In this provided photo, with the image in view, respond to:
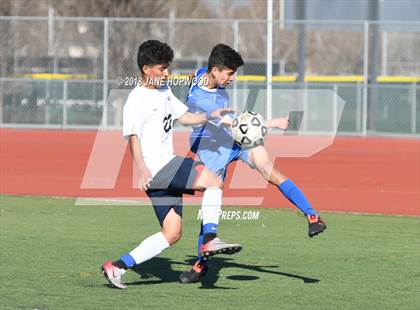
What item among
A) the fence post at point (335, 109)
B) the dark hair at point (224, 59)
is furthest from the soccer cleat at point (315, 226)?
the fence post at point (335, 109)

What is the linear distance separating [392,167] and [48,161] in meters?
7.00

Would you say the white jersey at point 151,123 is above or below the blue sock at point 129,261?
above

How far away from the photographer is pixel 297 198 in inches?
382

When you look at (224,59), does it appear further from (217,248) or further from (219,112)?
(217,248)

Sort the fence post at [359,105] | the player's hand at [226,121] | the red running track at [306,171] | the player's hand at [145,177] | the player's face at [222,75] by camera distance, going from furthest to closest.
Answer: the fence post at [359,105]
the red running track at [306,171]
the player's face at [222,75]
the player's hand at [226,121]
the player's hand at [145,177]

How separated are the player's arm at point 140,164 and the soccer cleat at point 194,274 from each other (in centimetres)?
117

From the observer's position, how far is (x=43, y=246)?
12.0 m

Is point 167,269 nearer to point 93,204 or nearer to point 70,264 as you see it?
point 70,264

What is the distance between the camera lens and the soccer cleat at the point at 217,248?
361 inches

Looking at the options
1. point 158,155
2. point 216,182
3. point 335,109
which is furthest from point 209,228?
point 335,109

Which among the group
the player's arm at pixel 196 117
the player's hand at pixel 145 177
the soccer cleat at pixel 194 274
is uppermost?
the player's arm at pixel 196 117

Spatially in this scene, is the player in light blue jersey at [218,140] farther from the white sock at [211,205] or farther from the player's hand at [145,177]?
the player's hand at [145,177]

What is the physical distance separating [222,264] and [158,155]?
225 cm

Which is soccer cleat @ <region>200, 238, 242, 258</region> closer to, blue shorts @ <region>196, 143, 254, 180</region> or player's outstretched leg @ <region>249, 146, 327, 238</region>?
player's outstretched leg @ <region>249, 146, 327, 238</region>
